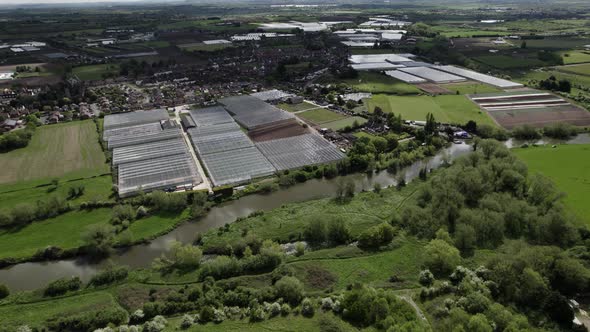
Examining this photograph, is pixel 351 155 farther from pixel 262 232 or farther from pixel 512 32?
pixel 512 32

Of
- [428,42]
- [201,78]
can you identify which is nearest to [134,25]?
[201,78]

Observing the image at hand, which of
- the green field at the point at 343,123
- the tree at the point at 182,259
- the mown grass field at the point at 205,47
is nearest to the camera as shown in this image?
the tree at the point at 182,259

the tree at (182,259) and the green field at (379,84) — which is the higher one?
the green field at (379,84)

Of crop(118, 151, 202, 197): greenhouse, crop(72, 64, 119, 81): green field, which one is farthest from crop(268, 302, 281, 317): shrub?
crop(72, 64, 119, 81): green field

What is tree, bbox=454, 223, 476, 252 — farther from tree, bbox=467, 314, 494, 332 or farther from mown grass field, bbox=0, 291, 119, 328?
mown grass field, bbox=0, 291, 119, 328

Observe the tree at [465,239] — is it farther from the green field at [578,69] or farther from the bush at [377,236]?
the green field at [578,69]

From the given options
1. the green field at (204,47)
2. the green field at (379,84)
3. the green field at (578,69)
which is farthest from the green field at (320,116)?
the green field at (204,47)
